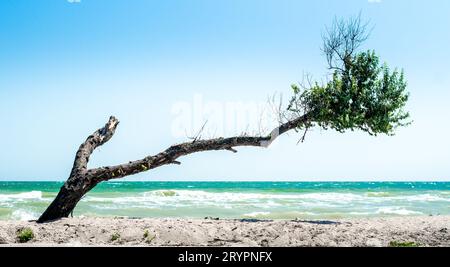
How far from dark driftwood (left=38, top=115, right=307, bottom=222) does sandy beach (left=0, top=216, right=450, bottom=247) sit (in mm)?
765

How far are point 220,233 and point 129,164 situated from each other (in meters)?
3.65

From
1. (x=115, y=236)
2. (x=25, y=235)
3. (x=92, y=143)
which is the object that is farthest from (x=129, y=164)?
(x=25, y=235)

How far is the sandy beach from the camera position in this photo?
1202 cm

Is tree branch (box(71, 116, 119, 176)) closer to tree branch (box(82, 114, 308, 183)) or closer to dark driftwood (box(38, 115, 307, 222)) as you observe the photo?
dark driftwood (box(38, 115, 307, 222))

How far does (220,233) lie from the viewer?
12484 mm

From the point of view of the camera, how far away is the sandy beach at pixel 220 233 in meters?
12.0

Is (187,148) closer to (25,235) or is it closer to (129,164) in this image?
(129,164)

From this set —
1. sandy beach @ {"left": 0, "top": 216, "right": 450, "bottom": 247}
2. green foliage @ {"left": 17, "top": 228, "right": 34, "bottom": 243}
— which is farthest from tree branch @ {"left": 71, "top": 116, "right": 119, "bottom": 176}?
green foliage @ {"left": 17, "top": 228, "right": 34, "bottom": 243}

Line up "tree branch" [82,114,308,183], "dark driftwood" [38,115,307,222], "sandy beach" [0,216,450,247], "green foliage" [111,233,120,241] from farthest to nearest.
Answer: "tree branch" [82,114,308,183], "dark driftwood" [38,115,307,222], "green foliage" [111,233,120,241], "sandy beach" [0,216,450,247]

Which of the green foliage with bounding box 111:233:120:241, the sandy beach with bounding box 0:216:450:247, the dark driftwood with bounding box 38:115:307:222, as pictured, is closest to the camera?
the sandy beach with bounding box 0:216:450:247
